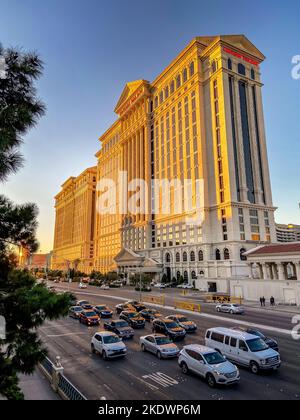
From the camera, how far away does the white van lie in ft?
52.2

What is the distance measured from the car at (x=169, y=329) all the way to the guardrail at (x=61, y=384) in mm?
11487

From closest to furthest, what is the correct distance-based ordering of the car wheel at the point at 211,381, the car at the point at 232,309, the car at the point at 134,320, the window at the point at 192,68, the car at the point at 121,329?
the car wheel at the point at 211,381
the car at the point at 121,329
the car at the point at 134,320
the car at the point at 232,309
the window at the point at 192,68

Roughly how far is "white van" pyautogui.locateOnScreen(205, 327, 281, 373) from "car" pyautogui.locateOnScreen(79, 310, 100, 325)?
52.0 ft

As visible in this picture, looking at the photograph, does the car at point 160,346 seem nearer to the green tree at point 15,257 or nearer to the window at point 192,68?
the green tree at point 15,257

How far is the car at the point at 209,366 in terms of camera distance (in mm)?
13898

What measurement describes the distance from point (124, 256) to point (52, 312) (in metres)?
106

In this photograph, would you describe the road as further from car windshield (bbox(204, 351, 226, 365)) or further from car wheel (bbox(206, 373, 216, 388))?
car windshield (bbox(204, 351, 226, 365))

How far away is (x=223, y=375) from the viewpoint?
13828 millimetres

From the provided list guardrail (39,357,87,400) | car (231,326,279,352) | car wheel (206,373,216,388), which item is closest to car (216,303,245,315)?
car (231,326,279,352)

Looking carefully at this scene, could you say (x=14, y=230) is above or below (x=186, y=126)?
below

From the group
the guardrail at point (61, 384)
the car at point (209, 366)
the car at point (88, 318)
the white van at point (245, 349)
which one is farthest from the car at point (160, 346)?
the car at point (88, 318)

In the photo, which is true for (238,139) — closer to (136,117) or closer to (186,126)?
(186,126)

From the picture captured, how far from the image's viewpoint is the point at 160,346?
63.2 ft

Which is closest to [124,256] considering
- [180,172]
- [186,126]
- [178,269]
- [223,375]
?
[178,269]
